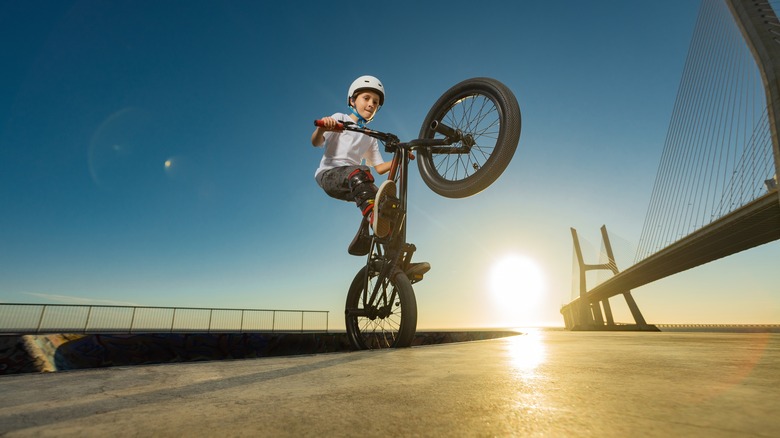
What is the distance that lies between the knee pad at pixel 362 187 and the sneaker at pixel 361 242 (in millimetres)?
292

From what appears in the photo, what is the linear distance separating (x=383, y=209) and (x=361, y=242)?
2.18 ft

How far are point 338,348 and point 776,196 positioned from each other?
1591 centimetres

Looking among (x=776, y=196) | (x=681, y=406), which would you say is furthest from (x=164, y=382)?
(x=776, y=196)

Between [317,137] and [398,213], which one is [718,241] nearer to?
[398,213]

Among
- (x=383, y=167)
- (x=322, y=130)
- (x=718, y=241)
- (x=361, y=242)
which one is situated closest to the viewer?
(x=322, y=130)

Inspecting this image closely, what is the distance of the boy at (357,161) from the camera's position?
372 centimetres

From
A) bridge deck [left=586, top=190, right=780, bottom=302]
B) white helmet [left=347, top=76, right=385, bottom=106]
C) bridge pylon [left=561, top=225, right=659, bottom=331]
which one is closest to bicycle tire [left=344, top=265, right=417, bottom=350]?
white helmet [left=347, top=76, right=385, bottom=106]

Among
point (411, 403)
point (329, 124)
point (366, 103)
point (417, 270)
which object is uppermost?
point (366, 103)

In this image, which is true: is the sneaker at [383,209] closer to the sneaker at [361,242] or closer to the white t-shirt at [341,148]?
the sneaker at [361,242]

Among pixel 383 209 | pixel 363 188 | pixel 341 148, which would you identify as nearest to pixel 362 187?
pixel 363 188

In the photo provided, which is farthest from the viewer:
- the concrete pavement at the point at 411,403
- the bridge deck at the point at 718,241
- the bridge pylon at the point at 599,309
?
the bridge pylon at the point at 599,309

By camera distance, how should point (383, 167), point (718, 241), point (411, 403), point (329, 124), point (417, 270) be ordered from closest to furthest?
point (411, 403), point (329, 124), point (417, 270), point (383, 167), point (718, 241)

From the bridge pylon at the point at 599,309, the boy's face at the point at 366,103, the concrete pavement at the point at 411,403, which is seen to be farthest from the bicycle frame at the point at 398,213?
the bridge pylon at the point at 599,309

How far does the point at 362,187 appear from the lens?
3754mm
